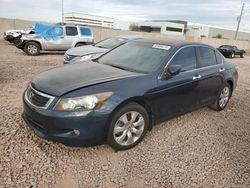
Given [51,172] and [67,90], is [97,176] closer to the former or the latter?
[51,172]

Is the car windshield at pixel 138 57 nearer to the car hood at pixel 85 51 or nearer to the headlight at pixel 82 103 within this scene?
the headlight at pixel 82 103

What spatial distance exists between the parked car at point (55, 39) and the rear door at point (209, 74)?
9.97 metres

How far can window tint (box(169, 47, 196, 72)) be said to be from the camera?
389cm

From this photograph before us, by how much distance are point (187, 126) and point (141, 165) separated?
1608 mm

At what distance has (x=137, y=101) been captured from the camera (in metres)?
3.33

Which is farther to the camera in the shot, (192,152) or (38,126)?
(192,152)

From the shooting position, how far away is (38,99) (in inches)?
119

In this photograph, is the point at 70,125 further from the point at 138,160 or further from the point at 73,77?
the point at 138,160

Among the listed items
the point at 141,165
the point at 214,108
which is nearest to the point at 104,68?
the point at 141,165

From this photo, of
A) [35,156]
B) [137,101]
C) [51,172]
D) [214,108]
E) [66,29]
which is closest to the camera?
[51,172]

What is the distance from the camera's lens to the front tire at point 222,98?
5.08 m

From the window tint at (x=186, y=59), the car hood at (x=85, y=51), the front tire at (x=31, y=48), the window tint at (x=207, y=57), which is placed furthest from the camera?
the front tire at (x=31, y=48)

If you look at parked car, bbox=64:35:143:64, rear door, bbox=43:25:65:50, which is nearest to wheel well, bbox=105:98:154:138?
parked car, bbox=64:35:143:64

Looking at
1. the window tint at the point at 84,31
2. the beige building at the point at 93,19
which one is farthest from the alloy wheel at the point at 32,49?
the beige building at the point at 93,19
